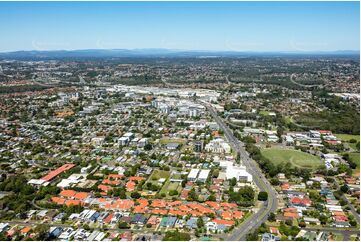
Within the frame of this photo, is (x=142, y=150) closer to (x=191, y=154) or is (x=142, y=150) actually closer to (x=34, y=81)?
(x=191, y=154)

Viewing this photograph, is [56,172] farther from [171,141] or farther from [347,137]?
[347,137]

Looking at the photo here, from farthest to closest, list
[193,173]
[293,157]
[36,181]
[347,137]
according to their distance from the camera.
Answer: [347,137]
[293,157]
[193,173]
[36,181]

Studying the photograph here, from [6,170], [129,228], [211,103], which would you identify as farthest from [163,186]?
[211,103]

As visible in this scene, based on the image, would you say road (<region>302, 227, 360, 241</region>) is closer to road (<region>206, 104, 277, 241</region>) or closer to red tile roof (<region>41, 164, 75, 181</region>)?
road (<region>206, 104, 277, 241</region>)

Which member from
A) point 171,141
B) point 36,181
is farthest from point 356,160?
point 36,181

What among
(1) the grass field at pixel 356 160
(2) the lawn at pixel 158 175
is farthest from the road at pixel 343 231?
(2) the lawn at pixel 158 175

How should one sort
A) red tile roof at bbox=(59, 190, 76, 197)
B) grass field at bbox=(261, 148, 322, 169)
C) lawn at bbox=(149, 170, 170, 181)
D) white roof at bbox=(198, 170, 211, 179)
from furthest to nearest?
1. grass field at bbox=(261, 148, 322, 169)
2. lawn at bbox=(149, 170, 170, 181)
3. white roof at bbox=(198, 170, 211, 179)
4. red tile roof at bbox=(59, 190, 76, 197)

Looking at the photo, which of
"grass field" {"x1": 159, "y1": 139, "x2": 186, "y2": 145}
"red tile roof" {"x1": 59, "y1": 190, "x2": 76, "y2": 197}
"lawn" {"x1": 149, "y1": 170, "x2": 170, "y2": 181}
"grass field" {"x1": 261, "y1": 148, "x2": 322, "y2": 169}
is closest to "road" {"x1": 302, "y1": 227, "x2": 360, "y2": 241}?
"grass field" {"x1": 261, "y1": 148, "x2": 322, "y2": 169}
